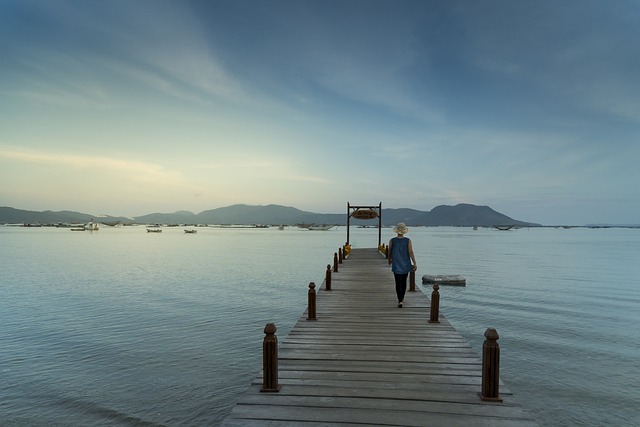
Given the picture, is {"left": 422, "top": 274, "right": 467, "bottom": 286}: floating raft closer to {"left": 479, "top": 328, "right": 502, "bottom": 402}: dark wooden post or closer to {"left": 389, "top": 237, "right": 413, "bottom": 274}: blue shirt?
{"left": 389, "top": 237, "right": 413, "bottom": 274}: blue shirt

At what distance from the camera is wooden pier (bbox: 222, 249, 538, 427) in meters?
5.40

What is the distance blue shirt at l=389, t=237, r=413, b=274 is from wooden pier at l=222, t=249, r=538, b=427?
5.18 feet

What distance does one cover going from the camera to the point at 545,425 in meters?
8.88

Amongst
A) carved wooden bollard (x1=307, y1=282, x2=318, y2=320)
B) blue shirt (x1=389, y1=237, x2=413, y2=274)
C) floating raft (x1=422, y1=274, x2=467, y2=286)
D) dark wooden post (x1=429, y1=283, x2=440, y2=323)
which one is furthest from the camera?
floating raft (x1=422, y1=274, x2=467, y2=286)

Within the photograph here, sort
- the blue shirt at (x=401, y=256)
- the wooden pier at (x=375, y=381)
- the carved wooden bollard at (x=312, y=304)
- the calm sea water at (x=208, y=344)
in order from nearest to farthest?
the wooden pier at (x=375, y=381), the calm sea water at (x=208, y=344), the carved wooden bollard at (x=312, y=304), the blue shirt at (x=401, y=256)

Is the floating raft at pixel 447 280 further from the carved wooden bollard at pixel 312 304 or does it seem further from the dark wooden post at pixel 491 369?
the dark wooden post at pixel 491 369

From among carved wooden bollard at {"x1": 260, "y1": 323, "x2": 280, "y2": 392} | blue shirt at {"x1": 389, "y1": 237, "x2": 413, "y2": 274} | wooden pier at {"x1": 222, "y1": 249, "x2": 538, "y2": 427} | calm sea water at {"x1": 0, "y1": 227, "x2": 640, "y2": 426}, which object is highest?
blue shirt at {"x1": 389, "y1": 237, "x2": 413, "y2": 274}

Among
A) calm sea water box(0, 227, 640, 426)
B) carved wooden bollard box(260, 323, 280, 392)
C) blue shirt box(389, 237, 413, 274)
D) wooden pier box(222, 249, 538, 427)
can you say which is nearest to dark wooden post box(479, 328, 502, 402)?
wooden pier box(222, 249, 538, 427)

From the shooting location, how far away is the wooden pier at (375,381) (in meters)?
5.40

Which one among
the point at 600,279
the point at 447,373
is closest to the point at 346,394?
the point at 447,373

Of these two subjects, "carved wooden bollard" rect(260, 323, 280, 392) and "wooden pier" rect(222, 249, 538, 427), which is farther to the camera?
"carved wooden bollard" rect(260, 323, 280, 392)

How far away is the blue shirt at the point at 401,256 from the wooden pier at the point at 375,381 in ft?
5.18

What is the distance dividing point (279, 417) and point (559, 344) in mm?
13845

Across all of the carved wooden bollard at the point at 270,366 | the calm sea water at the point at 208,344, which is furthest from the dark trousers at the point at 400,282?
the carved wooden bollard at the point at 270,366
